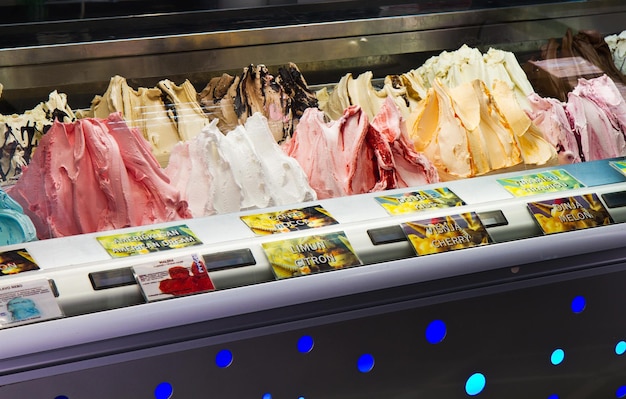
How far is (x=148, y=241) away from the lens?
185 cm

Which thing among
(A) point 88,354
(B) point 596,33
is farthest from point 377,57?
(A) point 88,354

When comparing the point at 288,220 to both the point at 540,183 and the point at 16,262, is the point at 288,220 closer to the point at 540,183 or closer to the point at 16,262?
the point at 16,262

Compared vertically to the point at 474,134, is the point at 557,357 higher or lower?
lower

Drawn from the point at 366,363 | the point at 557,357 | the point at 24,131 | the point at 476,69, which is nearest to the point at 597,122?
the point at 476,69

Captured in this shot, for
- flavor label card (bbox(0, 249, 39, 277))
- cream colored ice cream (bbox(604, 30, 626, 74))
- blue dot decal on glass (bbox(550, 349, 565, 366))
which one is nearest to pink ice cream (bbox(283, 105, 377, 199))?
blue dot decal on glass (bbox(550, 349, 565, 366))

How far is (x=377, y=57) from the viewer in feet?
9.81

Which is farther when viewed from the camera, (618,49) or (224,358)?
(618,49)

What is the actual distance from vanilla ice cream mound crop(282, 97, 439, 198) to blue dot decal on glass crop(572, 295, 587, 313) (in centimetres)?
Answer: 53

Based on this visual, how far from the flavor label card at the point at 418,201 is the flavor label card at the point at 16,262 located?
87cm

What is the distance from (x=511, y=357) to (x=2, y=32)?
6.31 ft

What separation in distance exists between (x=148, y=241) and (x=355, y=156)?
0.72 meters

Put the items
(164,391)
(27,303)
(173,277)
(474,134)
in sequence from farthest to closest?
(474,134) → (164,391) → (173,277) → (27,303)

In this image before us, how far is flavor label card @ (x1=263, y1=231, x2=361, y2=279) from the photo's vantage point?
1860 mm

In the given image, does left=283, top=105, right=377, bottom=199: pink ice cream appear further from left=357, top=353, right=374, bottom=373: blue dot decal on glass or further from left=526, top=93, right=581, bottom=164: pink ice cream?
left=526, top=93, right=581, bottom=164: pink ice cream
